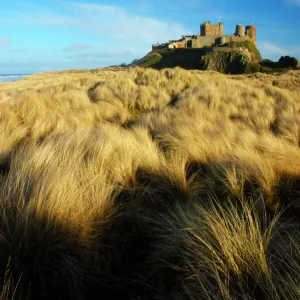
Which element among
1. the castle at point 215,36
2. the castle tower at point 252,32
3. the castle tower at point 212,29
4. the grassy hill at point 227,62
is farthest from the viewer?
the castle tower at point 212,29

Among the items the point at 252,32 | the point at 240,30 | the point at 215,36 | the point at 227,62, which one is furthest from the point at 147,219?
the point at 252,32

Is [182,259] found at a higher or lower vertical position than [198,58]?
lower

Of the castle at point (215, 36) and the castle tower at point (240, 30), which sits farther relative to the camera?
the castle tower at point (240, 30)

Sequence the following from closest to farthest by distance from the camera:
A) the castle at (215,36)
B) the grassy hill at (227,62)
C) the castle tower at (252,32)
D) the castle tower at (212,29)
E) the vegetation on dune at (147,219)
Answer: the vegetation on dune at (147,219), the grassy hill at (227,62), the castle at (215,36), the castle tower at (252,32), the castle tower at (212,29)

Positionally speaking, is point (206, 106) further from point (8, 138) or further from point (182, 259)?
point (182, 259)

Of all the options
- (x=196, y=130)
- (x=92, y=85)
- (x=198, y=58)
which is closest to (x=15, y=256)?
(x=196, y=130)

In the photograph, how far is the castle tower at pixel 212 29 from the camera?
230 ft

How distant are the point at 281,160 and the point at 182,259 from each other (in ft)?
6.23

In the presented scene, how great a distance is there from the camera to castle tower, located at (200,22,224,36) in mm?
70125

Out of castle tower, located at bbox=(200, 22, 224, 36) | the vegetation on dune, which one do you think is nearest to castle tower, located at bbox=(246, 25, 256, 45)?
castle tower, located at bbox=(200, 22, 224, 36)

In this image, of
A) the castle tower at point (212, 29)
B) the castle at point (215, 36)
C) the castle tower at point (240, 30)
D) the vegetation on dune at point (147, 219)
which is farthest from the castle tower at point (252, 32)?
the vegetation on dune at point (147, 219)

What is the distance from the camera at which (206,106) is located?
6.55 m

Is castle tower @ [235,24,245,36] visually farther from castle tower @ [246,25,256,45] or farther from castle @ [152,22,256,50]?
castle tower @ [246,25,256,45]

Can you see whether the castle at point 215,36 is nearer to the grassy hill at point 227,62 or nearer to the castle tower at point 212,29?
the castle tower at point 212,29
